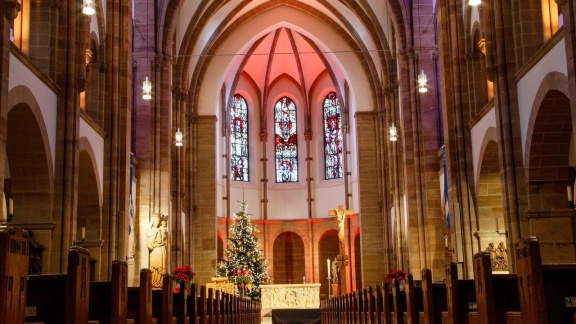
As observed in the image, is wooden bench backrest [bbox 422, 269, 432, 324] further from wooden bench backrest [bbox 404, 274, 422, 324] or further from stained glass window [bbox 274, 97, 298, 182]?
stained glass window [bbox 274, 97, 298, 182]

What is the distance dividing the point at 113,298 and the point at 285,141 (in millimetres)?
37641

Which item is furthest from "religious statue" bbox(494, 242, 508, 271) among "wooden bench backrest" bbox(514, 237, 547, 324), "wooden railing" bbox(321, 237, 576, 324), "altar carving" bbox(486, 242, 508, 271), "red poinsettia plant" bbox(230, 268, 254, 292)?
"red poinsettia plant" bbox(230, 268, 254, 292)

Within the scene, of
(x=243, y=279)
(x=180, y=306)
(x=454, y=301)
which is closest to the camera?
(x=454, y=301)

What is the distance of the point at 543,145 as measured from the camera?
48.9 feet

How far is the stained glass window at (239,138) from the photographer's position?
43.4 metres

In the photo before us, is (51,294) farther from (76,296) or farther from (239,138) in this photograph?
(239,138)

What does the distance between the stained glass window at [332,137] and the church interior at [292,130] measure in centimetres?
12

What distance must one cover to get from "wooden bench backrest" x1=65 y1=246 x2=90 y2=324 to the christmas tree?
27100mm

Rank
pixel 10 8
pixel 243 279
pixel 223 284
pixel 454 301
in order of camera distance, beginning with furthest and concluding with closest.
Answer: pixel 243 279 → pixel 223 284 → pixel 10 8 → pixel 454 301

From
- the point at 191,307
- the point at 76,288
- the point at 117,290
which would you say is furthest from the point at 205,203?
the point at 76,288

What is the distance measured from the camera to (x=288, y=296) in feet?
102

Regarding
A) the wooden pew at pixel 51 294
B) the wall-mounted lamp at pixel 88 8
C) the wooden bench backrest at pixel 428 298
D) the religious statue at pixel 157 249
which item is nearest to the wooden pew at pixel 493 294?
the wooden bench backrest at pixel 428 298

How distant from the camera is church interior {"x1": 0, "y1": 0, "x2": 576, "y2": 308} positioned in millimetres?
14789

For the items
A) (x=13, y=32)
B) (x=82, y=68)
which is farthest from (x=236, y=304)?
(x=13, y=32)
